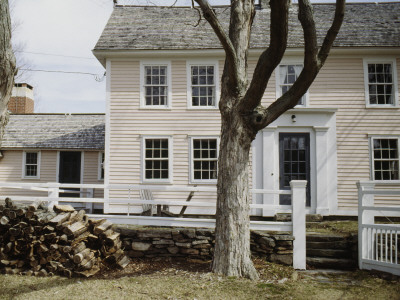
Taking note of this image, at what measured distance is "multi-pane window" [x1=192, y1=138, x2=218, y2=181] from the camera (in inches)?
436

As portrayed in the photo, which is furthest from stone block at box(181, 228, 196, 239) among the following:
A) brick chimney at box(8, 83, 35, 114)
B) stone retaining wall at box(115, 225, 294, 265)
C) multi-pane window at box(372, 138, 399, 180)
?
brick chimney at box(8, 83, 35, 114)

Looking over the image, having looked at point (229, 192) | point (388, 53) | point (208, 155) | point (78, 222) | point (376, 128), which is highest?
point (388, 53)

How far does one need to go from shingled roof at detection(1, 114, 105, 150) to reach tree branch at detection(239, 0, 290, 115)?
10737mm

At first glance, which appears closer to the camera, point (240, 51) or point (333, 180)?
point (240, 51)

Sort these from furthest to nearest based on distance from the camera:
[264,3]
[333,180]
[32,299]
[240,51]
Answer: [264,3] < [333,180] < [240,51] < [32,299]

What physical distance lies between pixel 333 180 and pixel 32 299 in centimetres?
877

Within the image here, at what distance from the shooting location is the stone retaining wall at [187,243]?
21.8 feet

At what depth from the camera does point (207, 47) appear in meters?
11.1

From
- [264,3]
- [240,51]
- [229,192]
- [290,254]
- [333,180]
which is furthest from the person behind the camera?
[264,3]

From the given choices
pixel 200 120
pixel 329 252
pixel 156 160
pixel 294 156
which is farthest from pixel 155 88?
pixel 329 252

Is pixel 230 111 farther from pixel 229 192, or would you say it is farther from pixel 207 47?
pixel 207 47

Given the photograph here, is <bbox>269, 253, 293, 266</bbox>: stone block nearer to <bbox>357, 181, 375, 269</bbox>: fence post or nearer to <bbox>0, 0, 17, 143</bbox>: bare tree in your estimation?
<bbox>357, 181, 375, 269</bbox>: fence post

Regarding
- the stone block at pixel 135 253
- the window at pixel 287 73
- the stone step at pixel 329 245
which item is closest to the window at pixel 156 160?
the window at pixel 287 73

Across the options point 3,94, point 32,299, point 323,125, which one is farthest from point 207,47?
point 32,299
